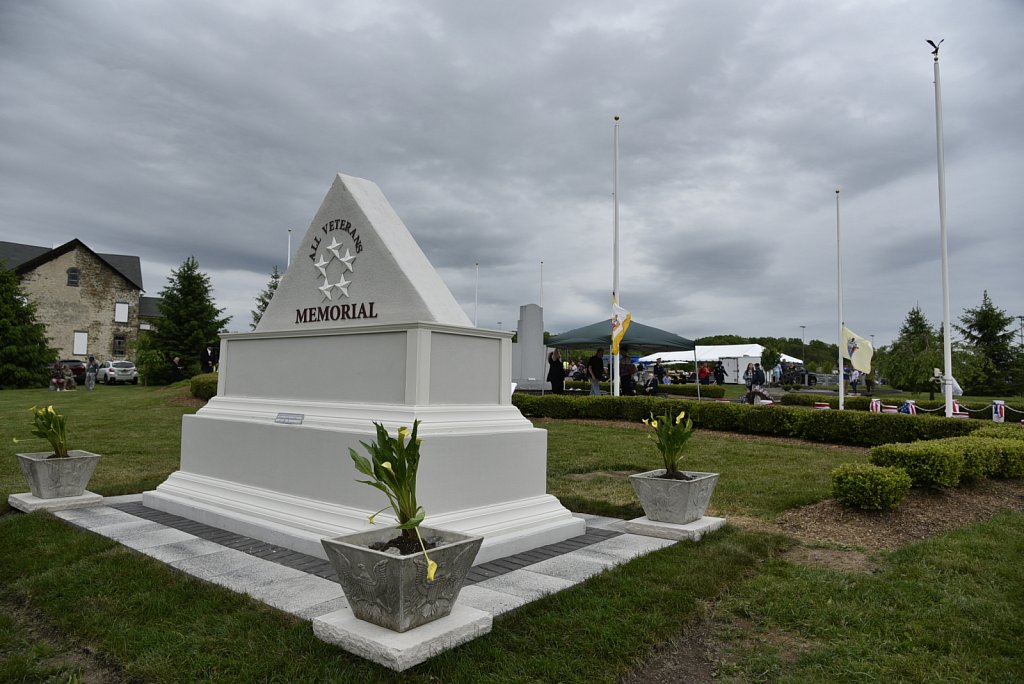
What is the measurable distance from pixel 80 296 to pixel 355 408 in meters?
44.1

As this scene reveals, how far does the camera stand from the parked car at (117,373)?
33281mm

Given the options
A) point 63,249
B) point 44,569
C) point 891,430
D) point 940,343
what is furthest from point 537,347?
point 63,249

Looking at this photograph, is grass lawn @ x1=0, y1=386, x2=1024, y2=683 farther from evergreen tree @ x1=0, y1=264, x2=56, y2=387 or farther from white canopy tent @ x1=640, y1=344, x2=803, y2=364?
white canopy tent @ x1=640, y1=344, x2=803, y2=364

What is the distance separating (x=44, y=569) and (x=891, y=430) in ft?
39.3

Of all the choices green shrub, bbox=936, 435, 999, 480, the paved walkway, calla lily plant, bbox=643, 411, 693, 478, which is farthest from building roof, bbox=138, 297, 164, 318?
green shrub, bbox=936, 435, 999, 480

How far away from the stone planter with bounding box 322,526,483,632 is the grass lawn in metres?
0.23

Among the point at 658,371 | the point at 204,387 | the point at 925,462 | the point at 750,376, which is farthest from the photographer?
the point at 658,371

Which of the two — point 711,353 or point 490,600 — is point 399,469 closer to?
point 490,600

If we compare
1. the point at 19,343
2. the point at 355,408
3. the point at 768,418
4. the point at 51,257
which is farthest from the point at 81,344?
the point at 355,408

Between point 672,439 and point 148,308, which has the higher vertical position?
point 148,308

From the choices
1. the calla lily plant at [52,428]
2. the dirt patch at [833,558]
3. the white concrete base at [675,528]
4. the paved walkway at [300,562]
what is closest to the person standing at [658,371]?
the white concrete base at [675,528]

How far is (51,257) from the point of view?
40.0 metres

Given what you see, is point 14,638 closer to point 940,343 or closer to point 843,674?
point 843,674

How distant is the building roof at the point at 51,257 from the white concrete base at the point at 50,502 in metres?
39.1
